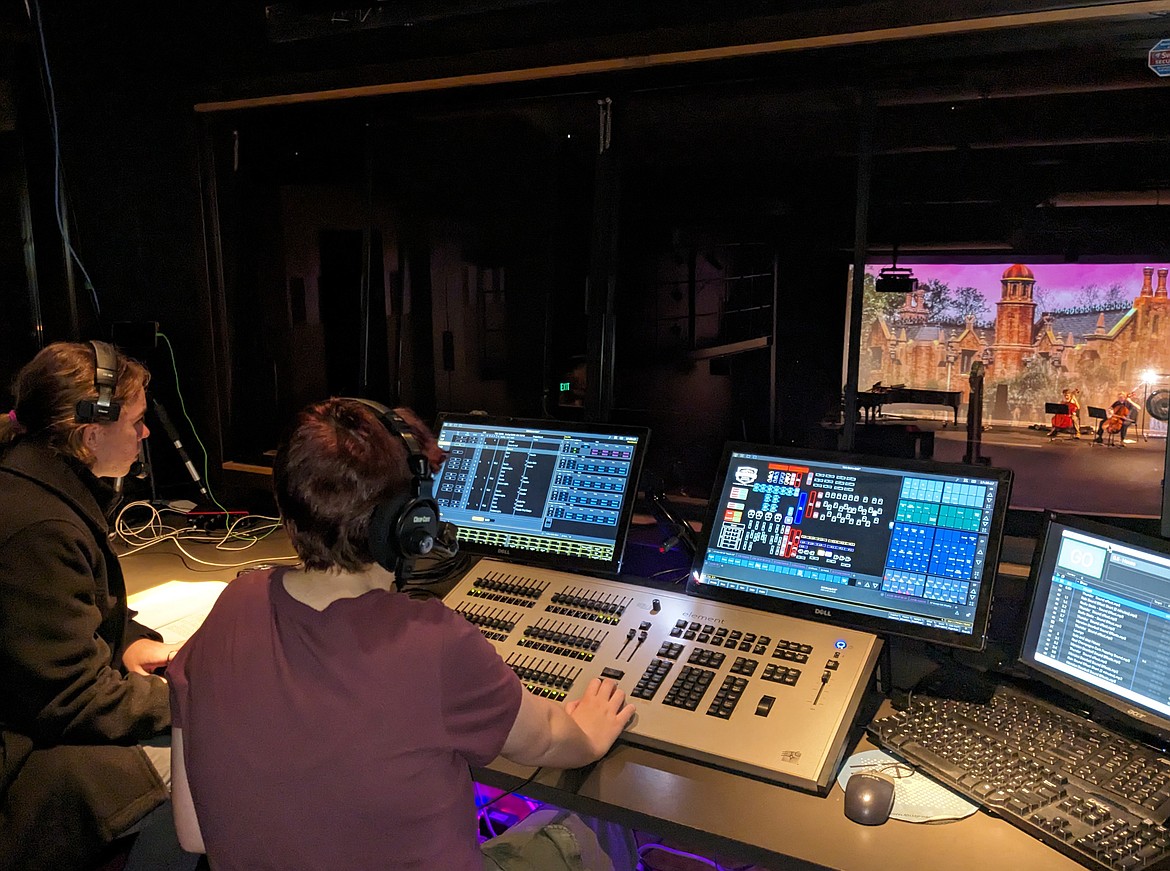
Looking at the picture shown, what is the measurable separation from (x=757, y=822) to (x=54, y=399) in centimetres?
155

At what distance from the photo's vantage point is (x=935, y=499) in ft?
5.00

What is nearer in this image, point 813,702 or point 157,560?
point 813,702

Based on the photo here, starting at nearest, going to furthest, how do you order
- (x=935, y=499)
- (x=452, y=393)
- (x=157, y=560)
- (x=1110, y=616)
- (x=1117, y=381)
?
(x=1110, y=616) → (x=935, y=499) → (x=157, y=560) → (x=452, y=393) → (x=1117, y=381)

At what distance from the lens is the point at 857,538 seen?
157cm

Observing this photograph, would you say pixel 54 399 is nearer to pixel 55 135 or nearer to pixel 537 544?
pixel 537 544

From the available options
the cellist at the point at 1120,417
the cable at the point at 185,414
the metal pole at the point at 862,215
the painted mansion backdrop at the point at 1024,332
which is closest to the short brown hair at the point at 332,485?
the metal pole at the point at 862,215

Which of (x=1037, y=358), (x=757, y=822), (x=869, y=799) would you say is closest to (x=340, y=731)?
(x=757, y=822)

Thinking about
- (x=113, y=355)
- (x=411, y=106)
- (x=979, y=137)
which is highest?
(x=979, y=137)

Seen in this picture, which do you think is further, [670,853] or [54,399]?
[670,853]

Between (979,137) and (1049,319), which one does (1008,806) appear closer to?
(979,137)

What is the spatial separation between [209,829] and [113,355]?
1.11 metres

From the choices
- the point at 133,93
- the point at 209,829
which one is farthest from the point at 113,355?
the point at 133,93

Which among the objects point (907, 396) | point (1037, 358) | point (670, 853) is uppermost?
point (1037, 358)

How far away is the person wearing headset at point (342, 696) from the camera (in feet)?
3.31
